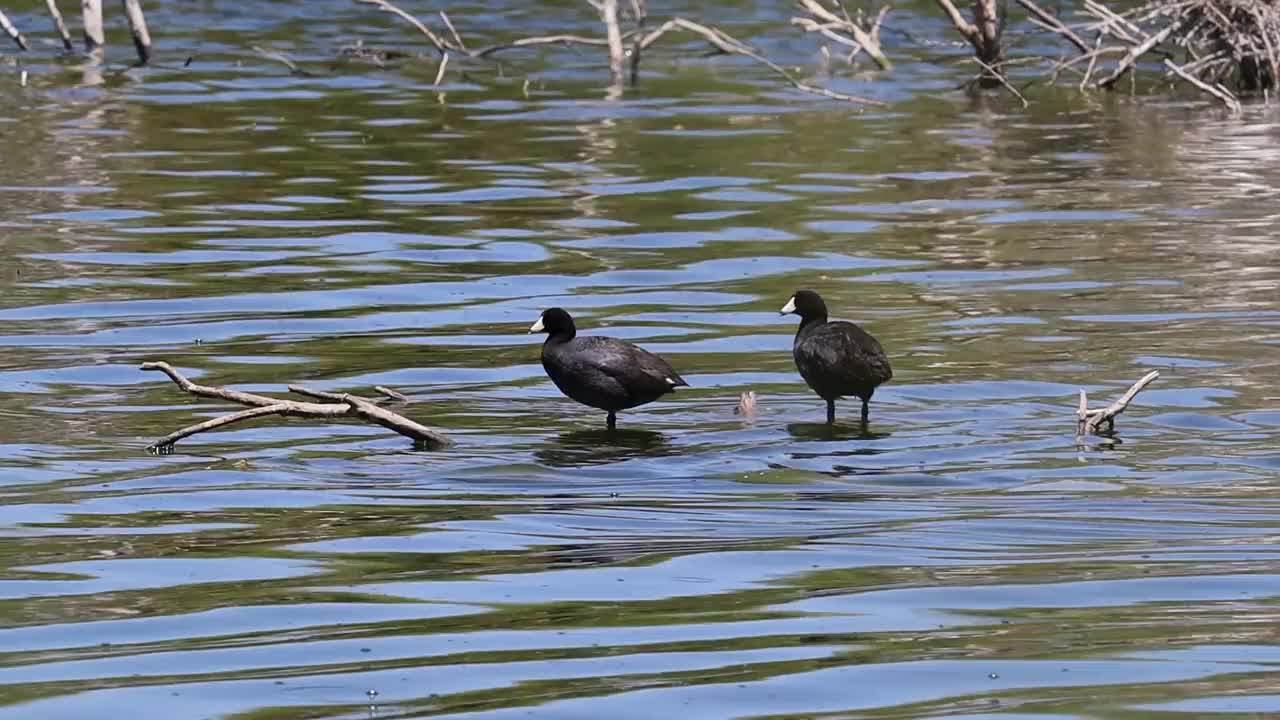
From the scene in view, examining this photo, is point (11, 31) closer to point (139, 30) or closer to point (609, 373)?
point (139, 30)

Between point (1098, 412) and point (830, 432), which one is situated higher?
point (1098, 412)

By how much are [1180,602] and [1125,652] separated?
0.77m

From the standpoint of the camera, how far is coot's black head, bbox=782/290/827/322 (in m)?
13.9

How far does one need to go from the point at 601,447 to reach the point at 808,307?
6.71 feet

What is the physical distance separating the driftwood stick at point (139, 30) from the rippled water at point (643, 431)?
188 inches

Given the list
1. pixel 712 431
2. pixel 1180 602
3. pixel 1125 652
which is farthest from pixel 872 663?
pixel 712 431

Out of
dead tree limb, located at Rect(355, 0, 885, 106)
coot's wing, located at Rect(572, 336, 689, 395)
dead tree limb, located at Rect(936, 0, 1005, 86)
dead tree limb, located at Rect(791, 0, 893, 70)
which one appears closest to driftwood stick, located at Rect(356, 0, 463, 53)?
dead tree limb, located at Rect(355, 0, 885, 106)

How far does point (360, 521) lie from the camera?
1027cm

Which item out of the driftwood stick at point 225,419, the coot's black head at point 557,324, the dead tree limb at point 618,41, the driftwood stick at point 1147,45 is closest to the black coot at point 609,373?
the coot's black head at point 557,324

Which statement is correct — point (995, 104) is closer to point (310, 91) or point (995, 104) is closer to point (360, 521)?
point (310, 91)

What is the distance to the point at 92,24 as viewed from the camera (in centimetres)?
3444

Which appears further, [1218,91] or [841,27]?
[841,27]

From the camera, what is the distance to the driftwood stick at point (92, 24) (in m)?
34.0

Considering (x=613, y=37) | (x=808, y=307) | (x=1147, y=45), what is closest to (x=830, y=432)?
(x=808, y=307)
